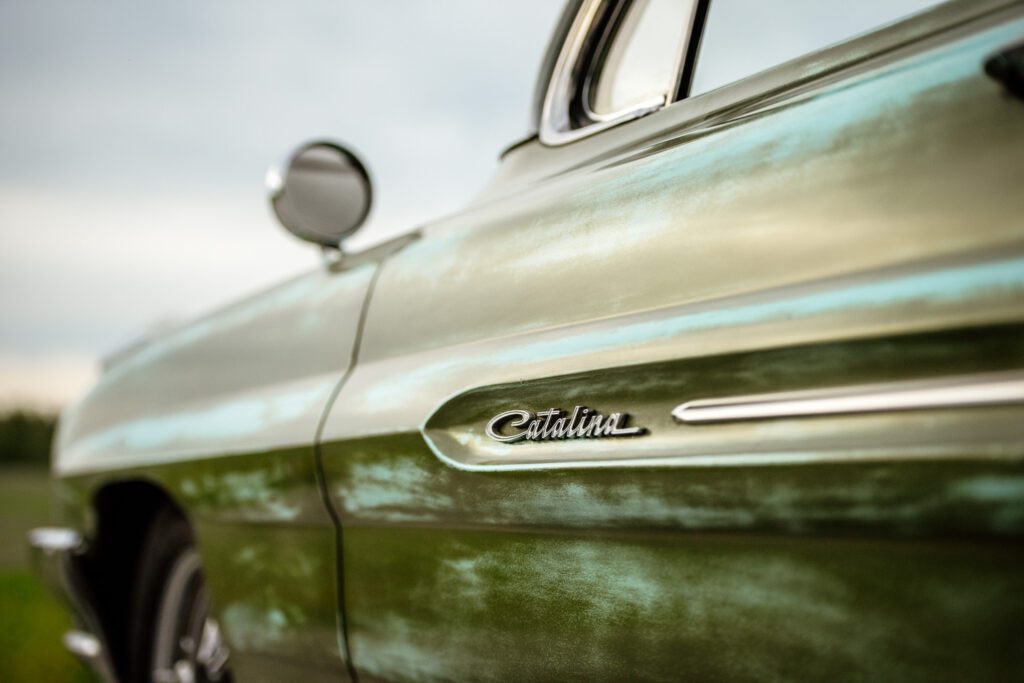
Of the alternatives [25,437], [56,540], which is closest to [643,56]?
[56,540]

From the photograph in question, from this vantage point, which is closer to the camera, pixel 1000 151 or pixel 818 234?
pixel 1000 151

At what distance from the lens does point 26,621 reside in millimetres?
5867

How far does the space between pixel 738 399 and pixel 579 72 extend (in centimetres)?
89

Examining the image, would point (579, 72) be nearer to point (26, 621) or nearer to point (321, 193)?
point (321, 193)

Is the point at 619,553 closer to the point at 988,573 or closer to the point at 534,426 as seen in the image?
the point at 534,426

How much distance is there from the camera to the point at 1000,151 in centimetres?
96

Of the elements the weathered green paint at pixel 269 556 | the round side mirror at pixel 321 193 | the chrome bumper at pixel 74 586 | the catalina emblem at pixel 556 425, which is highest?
the round side mirror at pixel 321 193

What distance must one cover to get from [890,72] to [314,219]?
1.48m

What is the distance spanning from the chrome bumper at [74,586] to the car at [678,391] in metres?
0.94

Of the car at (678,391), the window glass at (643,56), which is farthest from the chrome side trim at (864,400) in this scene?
the window glass at (643,56)

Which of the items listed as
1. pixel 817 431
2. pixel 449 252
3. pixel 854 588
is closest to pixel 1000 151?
pixel 817 431

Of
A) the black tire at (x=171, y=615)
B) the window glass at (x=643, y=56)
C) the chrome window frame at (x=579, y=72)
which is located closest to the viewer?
the window glass at (x=643, y=56)

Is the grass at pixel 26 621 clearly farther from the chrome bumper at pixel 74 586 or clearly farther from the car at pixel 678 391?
the car at pixel 678 391

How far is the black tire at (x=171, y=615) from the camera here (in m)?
2.61
